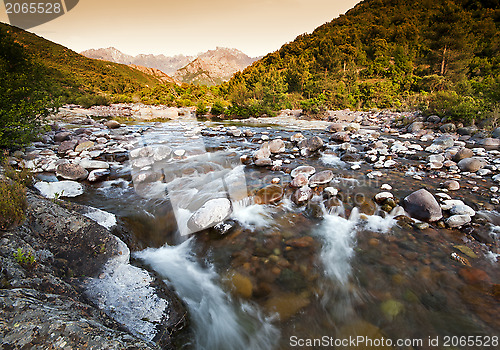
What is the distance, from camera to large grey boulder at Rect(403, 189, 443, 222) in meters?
4.39

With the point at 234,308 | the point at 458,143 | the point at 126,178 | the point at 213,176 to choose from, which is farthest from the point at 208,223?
the point at 458,143

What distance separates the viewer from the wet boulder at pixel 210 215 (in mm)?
4336

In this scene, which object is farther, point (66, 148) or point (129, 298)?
point (66, 148)

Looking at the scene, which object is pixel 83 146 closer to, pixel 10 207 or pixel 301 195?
pixel 10 207

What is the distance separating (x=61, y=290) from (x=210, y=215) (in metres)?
2.70

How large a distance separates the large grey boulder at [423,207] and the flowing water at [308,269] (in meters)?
0.31

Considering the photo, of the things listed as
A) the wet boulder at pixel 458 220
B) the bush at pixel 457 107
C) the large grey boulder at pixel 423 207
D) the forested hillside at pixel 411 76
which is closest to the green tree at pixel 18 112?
the large grey boulder at pixel 423 207

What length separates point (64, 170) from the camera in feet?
20.5

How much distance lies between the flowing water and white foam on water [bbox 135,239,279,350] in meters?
0.01

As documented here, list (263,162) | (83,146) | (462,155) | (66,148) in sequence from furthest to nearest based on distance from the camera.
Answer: (83,146), (66,148), (263,162), (462,155)

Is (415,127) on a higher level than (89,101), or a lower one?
lower

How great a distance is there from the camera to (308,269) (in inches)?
139

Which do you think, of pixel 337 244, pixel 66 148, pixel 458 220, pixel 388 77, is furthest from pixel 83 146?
pixel 388 77

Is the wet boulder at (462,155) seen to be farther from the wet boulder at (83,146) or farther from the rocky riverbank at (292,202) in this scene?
the wet boulder at (83,146)
